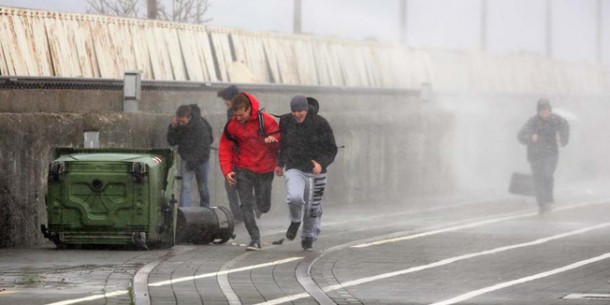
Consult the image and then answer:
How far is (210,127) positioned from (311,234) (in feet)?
16.5

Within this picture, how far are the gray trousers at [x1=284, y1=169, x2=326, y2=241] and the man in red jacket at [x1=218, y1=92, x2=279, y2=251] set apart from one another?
0.96 feet

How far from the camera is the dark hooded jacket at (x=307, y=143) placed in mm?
18578

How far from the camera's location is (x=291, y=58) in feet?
100

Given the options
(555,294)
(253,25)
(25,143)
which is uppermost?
(253,25)

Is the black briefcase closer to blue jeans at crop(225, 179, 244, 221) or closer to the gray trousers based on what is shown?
blue jeans at crop(225, 179, 244, 221)

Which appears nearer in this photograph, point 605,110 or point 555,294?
point 555,294

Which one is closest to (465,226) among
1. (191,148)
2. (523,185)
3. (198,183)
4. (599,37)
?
(198,183)

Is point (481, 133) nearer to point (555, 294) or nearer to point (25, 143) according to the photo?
point (25, 143)

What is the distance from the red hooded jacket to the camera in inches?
736

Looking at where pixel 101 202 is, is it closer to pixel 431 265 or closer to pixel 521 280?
pixel 431 265

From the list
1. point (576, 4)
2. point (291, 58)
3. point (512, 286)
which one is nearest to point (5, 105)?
point (512, 286)

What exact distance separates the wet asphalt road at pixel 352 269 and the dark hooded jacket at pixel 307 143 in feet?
2.95

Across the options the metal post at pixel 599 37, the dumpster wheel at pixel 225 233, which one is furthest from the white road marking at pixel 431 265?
the metal post at pixel 599 37

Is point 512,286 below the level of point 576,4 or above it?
below
